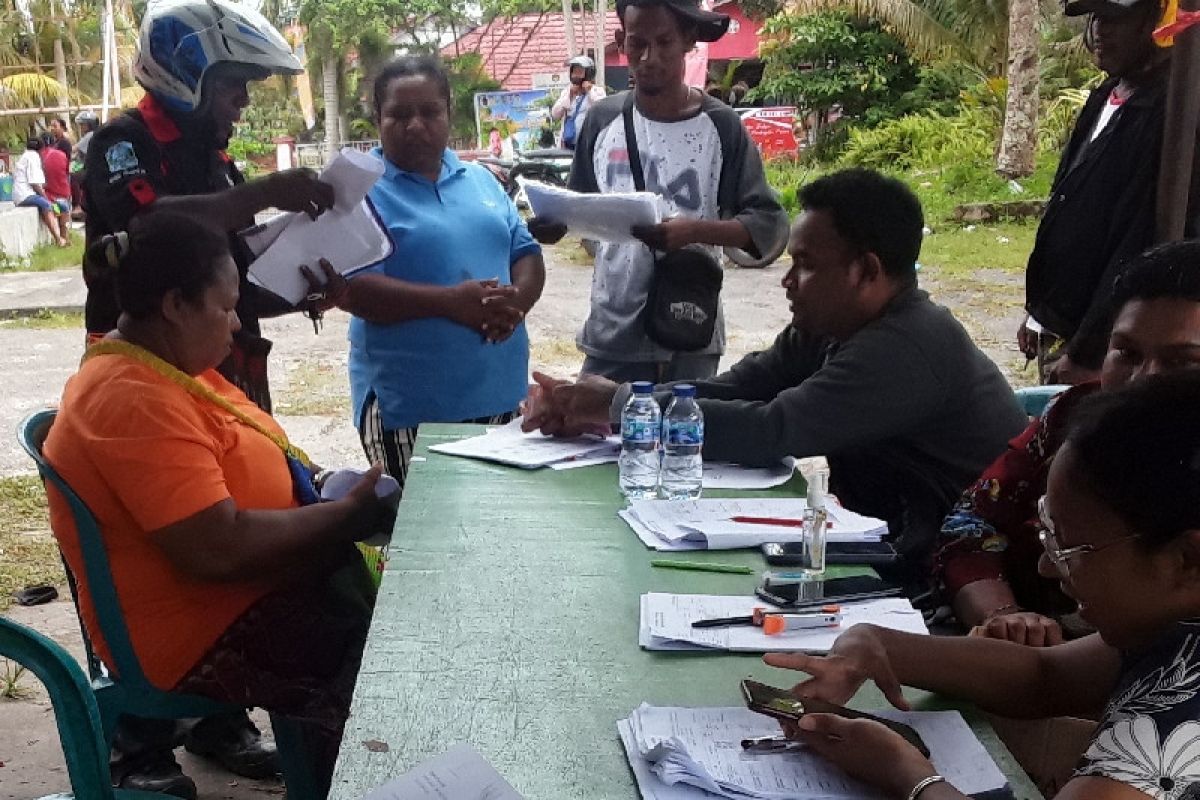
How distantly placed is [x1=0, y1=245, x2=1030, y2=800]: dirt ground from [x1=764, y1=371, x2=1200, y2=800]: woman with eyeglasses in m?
2.02

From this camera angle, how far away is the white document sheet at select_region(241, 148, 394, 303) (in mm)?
2865

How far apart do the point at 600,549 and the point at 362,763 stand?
80 centimetres

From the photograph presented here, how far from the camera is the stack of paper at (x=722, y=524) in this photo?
6.89ft

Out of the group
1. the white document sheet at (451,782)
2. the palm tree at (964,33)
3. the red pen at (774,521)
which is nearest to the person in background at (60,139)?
the palm tree at (964,33)

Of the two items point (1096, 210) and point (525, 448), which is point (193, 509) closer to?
point (525, 448)

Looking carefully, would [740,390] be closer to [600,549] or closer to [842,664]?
[600,549]

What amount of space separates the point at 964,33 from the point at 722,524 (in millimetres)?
15931

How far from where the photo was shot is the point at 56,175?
16516 millimetres

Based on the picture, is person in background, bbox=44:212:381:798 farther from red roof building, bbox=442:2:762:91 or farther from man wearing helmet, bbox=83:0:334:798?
red roof building, bbox=442:2:762:91

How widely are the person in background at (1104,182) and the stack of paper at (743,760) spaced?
5.34ft

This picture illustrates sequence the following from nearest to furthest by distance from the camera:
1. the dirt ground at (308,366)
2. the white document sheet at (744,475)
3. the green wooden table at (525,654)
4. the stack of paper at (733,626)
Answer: the green wooden table at (525,654), the stack of paper at (733,626), the white document sheet at (744,475), the dirt ground at (308,366)

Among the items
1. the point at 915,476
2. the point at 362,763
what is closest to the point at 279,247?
the point at 915,476

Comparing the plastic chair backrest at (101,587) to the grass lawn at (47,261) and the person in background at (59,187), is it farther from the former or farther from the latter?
the person in background at (59,187)

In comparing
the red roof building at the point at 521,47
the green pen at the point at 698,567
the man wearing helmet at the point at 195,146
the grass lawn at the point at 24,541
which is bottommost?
the grass lawn at the point at 24,541
